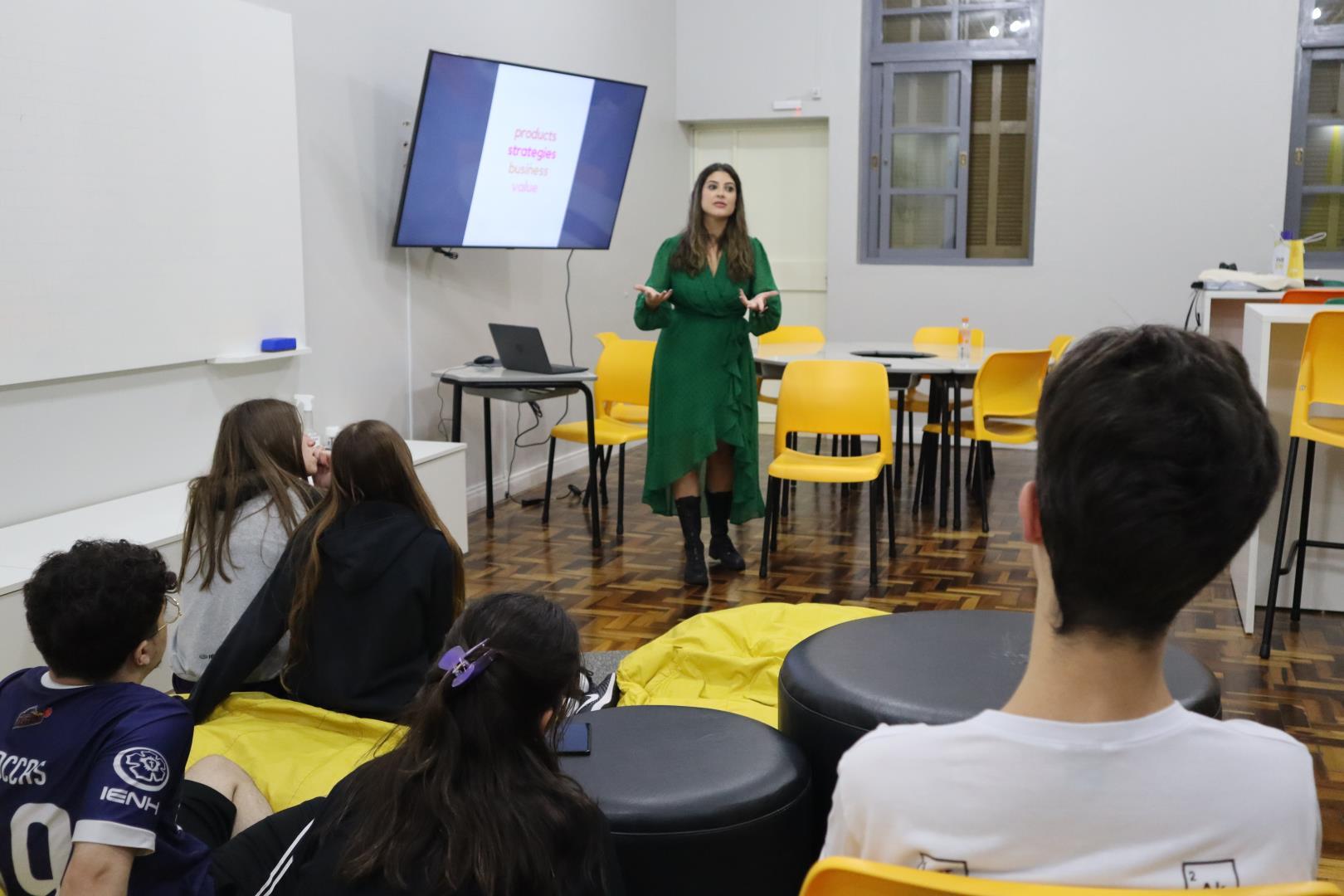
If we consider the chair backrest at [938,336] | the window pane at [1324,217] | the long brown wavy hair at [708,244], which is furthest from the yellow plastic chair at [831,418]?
the window pane at [1324,217]

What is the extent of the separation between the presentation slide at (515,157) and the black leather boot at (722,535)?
1673 millimetres

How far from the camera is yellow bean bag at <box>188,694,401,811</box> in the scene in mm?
2119

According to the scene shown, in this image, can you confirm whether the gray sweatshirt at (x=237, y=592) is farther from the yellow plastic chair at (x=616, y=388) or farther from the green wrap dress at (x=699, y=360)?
the yellow plastic chair at (x=616, y=388)

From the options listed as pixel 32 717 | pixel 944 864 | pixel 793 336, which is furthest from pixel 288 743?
pixel 793 336

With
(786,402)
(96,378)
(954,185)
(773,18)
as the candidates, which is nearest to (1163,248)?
(954,185)

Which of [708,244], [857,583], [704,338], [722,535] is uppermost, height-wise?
[708,244]

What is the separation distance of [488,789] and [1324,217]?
724cm

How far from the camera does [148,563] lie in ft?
5.27

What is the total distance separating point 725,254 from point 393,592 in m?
2.37

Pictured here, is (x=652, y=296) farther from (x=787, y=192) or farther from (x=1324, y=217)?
(x=1324, y=217)

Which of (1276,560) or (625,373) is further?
(625,373)

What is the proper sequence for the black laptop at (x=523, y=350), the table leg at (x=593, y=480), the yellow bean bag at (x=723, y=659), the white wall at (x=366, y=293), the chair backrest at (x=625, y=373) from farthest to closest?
1. the chair backrest at (x=625, y=373)
2. the black laptop at (x=523, y=350)
3. the table leg at (x=593, y=480)
4. the white wall at (x=366, y=293)
5. the yellow bean bag at (x=723, y=659)

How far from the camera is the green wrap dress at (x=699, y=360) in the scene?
14.0ft

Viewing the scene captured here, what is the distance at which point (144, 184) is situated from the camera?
146 inches
